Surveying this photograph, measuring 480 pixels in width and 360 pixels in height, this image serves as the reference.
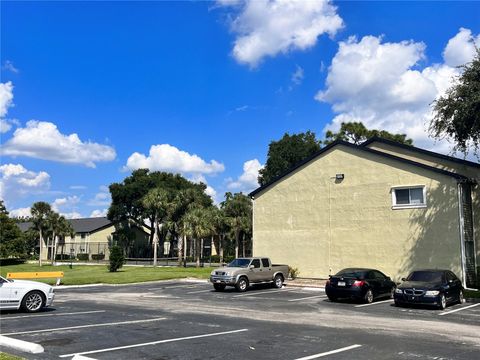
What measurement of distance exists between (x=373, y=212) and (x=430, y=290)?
1034 centimetres

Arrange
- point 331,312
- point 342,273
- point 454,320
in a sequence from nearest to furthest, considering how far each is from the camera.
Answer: point 454,320
point 331,312
point 342,273

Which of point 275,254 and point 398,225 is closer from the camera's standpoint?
point 398,225

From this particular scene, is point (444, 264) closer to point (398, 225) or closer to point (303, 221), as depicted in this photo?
point (398, 225)

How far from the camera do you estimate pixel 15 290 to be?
14.5 m

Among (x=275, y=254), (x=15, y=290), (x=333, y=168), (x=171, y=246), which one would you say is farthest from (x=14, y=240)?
Result: (x=15, y=290)

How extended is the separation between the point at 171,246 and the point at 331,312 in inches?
2537

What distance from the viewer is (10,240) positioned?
67.1 m

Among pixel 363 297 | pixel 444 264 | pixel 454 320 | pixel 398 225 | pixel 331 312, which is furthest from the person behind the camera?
pixel 398 225

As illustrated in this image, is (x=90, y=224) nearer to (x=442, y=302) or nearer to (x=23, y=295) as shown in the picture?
(x=23, y=295)

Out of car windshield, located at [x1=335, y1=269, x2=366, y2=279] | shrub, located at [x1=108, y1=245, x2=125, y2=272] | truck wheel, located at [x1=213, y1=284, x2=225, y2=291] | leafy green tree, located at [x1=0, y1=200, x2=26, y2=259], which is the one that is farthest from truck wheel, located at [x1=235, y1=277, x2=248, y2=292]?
leafy green tree, located at [x1=0, y1=200, x2=26, y2=259]

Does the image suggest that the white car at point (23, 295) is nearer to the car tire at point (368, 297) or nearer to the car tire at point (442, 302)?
the car tire at point (368, 297)

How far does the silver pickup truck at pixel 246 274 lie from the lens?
23031 mm

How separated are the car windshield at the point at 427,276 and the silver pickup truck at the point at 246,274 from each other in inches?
315

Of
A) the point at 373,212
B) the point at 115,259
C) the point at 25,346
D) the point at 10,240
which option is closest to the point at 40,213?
the point at 10,240
